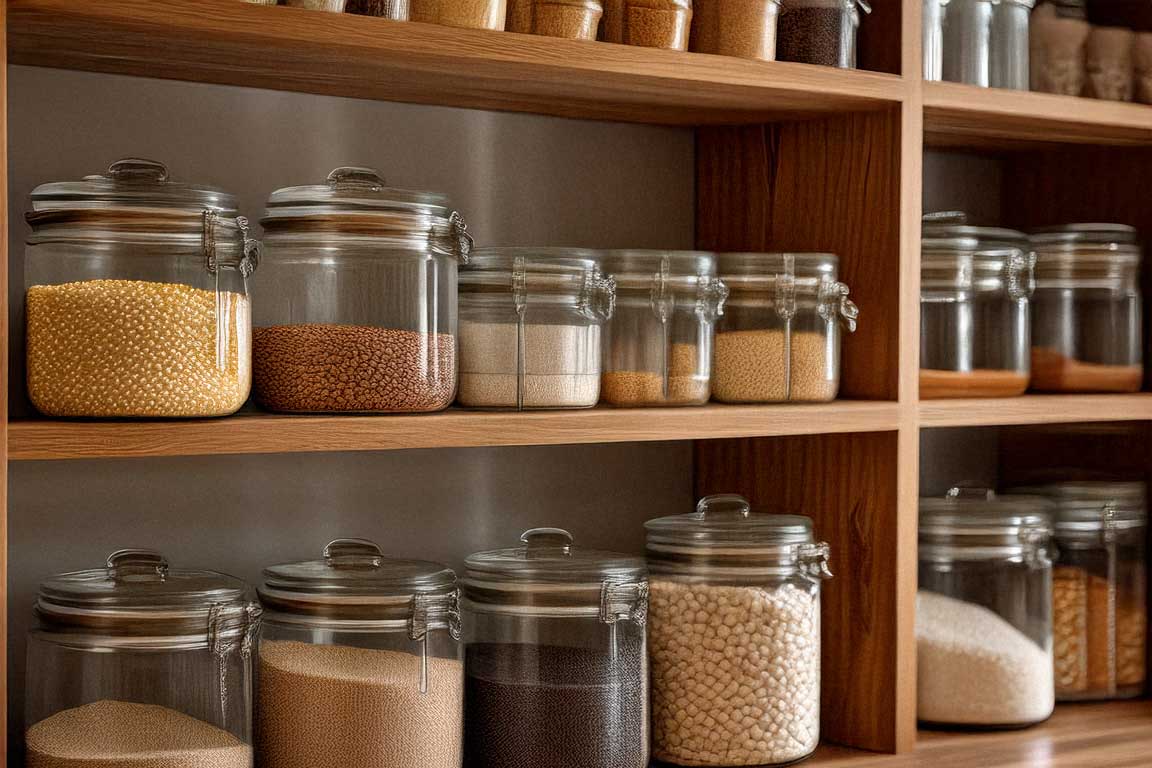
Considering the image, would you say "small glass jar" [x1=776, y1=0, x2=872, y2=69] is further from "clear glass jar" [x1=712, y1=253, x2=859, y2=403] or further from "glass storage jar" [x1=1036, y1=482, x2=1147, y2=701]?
"glass storage jar" [x1=1036, y1=482, x2=1147, y2=701]

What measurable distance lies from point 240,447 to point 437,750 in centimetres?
33

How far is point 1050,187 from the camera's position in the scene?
75.5 inches

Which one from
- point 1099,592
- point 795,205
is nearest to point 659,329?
point 795,205

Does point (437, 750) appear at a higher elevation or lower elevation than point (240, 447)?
lower

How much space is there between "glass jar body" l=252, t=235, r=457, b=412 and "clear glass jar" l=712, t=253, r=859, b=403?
322 mm

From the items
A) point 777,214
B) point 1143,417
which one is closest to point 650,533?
point 777,214

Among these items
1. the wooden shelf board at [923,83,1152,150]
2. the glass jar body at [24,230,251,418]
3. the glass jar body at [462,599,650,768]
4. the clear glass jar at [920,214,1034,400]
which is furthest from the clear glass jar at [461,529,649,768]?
the wooden shelf board at [923,83,1152,150]

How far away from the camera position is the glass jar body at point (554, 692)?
1.32m

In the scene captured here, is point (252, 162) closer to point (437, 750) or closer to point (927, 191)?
point (437, 750)

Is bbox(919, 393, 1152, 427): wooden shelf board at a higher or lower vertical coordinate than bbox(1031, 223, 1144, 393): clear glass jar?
lower

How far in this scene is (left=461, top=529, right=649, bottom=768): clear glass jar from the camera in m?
1.32

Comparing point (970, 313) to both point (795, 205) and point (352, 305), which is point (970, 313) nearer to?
point (795, 205)

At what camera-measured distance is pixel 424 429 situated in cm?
123

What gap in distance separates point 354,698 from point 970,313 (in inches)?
32.8
